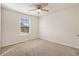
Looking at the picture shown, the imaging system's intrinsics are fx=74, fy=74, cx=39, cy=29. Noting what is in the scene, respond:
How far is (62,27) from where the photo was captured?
3066 millimetres

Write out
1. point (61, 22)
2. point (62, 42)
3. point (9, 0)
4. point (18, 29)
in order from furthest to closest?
point (61, 22), point (62, 42), point (18, 29), point (9, 0)

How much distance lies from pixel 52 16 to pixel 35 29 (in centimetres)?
91

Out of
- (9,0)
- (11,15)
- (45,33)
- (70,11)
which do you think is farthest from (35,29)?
(9,0)

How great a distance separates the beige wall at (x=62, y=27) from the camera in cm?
268

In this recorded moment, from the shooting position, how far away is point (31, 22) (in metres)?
3.10

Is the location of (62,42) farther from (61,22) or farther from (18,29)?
(18,29)

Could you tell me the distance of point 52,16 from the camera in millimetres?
3131

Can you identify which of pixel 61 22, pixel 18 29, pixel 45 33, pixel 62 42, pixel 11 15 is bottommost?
pixel 62 42

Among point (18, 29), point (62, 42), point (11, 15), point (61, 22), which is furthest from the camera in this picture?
point (61, 22)

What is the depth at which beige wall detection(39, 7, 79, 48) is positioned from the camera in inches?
105

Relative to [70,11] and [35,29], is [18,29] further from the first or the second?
[70,11]

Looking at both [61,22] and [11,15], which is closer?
[11,15]

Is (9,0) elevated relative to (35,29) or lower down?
elevated

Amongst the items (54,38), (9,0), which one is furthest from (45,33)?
(9,0)
